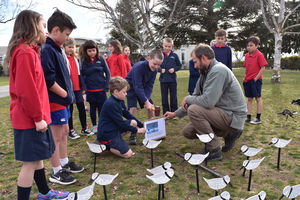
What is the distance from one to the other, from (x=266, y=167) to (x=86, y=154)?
278 centimetres

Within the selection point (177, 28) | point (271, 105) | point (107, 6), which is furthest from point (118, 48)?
point (177, 28)

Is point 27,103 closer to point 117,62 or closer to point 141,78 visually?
point 141,78

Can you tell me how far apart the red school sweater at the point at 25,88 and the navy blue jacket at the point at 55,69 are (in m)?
0.40

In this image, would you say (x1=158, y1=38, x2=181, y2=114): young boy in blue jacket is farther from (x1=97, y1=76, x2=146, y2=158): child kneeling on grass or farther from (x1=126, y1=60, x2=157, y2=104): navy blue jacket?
(x1=97, y1=76, x2=146, y2=158): child kneeling on grass

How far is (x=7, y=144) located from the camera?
14.4 ft

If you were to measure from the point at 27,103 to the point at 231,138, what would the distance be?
291 cm

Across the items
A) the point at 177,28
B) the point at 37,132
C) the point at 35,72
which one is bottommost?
the point at 37,132

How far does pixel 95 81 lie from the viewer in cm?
452

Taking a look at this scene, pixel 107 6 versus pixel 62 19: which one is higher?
pixel 107 6

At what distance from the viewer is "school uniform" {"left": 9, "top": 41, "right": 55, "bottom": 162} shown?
1867mm

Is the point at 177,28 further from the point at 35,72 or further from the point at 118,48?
the point at 35,72

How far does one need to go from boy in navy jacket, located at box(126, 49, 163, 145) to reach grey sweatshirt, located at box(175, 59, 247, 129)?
39.2 inches

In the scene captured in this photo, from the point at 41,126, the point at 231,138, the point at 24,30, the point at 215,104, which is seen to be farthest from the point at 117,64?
the point at 41,126

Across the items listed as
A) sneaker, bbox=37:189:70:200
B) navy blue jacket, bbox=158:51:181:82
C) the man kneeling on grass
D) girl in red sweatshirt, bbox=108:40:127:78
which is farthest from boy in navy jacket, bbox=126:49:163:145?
girl in red sweatshirt, bbox=108:40:127:78
